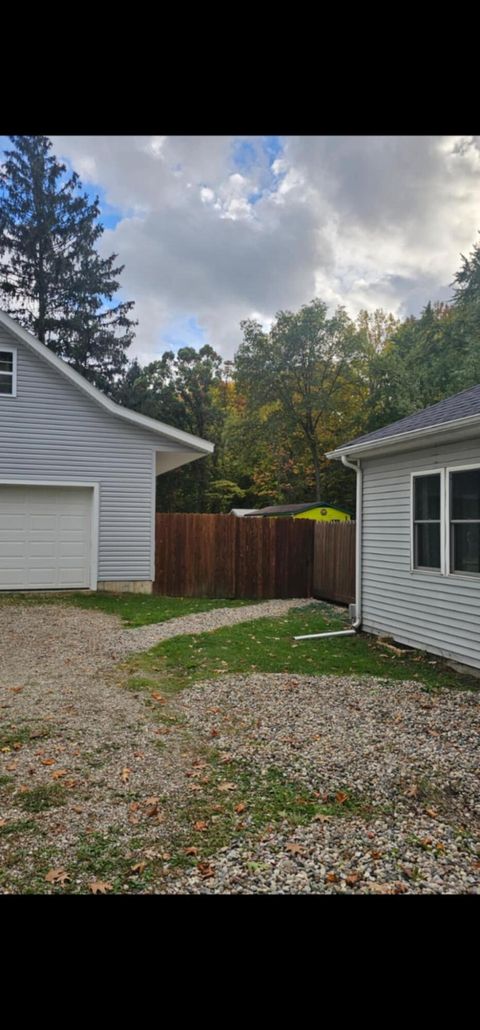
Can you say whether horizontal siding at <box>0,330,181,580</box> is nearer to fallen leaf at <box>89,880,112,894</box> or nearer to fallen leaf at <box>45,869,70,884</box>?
fallen leaf at <box>45,869,70,884</box>

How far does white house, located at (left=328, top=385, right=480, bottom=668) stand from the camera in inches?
242

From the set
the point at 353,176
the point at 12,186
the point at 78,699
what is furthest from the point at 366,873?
the point at 12,186

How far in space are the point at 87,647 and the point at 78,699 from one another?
6.87 ft

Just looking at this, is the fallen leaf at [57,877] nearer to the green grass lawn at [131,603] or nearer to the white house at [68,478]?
the green grass lawn at [131,603]

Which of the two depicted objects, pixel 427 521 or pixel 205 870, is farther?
pixel 427 521

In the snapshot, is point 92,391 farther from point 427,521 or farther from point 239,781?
point 239,781

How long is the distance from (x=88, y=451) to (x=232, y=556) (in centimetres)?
386

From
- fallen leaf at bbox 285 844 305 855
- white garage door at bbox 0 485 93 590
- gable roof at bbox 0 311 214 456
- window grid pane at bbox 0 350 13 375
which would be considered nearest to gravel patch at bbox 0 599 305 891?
fallen leaf at bbox 285 844 305 855

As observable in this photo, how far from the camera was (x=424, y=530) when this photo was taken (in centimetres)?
703

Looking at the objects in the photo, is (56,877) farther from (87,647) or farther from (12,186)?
(12,186)

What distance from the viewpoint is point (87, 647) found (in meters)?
6.95

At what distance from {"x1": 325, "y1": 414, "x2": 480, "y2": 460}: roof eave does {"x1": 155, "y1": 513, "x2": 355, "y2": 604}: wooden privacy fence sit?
3724mm

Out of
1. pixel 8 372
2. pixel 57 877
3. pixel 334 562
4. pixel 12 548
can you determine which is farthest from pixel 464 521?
pixel 8 372

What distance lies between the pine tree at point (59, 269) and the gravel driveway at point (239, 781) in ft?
70.8
